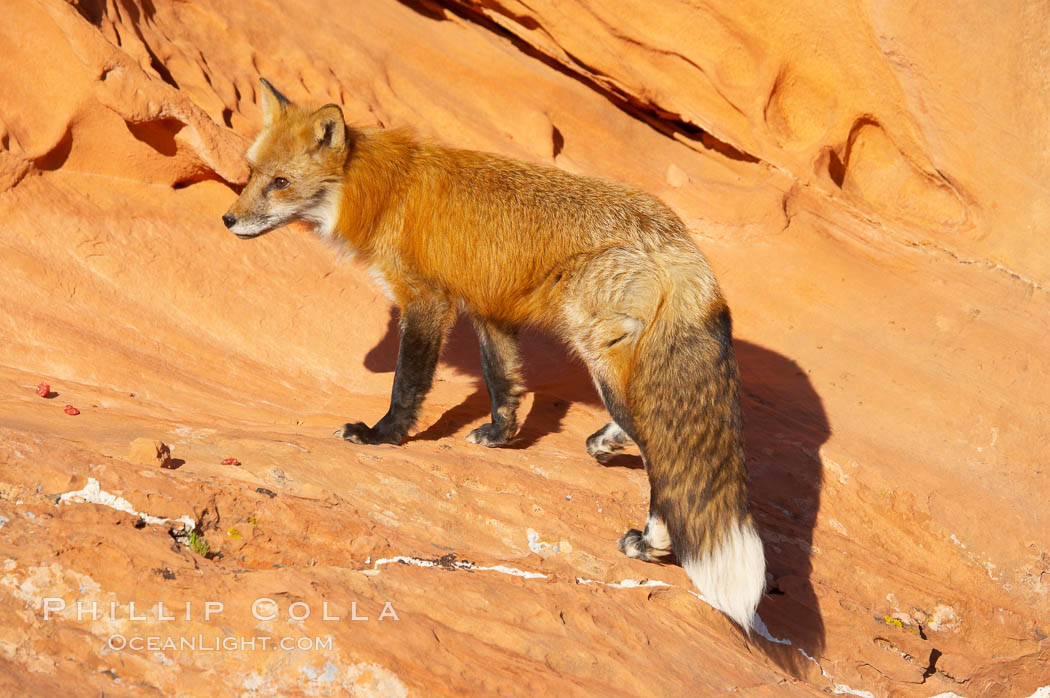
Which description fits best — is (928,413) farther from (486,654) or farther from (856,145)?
(486,654)

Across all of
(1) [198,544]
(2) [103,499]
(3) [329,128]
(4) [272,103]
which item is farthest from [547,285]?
(2) [103,499]

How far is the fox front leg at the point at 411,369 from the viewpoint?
201 inches

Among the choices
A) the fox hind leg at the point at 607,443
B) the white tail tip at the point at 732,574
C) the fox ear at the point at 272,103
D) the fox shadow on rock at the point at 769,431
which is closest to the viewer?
the white tail tip at the point at 732,574

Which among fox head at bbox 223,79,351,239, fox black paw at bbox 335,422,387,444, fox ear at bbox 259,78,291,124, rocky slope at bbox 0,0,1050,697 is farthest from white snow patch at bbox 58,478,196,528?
fox ear at bbox 259,78,291,124

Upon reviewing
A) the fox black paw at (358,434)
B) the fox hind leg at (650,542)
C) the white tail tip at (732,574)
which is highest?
the white tail tip at (732,574)

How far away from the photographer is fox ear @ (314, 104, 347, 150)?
4980 mm

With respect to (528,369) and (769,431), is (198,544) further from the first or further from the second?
(769,431)

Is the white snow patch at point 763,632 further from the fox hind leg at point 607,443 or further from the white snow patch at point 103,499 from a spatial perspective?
the white snow patch at point 103,499

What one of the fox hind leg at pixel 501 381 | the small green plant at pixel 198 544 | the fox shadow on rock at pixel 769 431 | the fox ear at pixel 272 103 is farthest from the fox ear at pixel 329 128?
the small green plant at pixel 198 544

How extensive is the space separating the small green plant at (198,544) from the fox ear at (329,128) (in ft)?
8.27

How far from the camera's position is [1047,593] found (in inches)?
225

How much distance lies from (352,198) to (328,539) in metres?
2.22

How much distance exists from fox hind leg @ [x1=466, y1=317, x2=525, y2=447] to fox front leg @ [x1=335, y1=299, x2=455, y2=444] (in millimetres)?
430

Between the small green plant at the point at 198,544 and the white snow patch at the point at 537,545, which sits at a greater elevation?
the white snow patch at the point at 537,545
